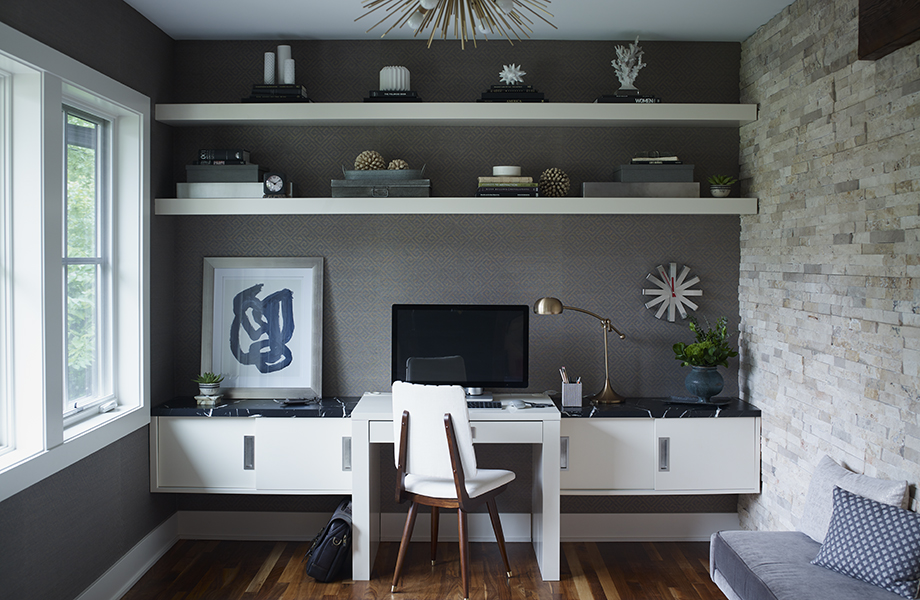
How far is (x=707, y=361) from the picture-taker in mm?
3473

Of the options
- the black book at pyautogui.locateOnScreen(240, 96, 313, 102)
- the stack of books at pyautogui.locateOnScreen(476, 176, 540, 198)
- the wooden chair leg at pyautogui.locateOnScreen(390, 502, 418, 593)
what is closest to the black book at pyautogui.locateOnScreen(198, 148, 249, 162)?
the black book at pyautogui.locateOnScreen(240, 96, 313, 102)

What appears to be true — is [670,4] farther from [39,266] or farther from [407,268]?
[39,266]

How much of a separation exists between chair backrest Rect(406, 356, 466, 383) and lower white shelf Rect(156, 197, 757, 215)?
0.78 meters

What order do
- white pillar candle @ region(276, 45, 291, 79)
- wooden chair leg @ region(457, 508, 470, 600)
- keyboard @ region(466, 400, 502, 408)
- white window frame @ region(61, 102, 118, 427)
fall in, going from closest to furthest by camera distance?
wooden chair leg @ region(457, 508, 470, 600) → white window frame @ region(61, 102, 118, 427) → keyboard @ region(466, 400, 502, 408) → white pillar candle @ region(276, 45, 291, 79)

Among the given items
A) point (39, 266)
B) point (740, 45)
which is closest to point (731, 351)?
point (740, 45)

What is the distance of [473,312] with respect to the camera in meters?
3.56

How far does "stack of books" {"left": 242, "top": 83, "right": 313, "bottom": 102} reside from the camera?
137 inches

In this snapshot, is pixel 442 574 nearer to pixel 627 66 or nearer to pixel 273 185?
pixel 273 185

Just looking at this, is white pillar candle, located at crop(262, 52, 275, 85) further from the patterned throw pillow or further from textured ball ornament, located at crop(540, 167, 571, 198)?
the patterned throw pillow

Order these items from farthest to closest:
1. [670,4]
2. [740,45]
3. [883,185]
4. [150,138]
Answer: [740,45] < [150,138] < [670,4] < [883,185]

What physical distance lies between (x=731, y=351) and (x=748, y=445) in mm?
482

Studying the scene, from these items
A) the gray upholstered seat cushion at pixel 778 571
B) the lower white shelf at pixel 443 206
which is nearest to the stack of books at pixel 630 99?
the lower white shelf at pixel 443 206

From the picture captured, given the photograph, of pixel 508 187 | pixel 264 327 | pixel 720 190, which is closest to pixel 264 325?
pixel 264 327

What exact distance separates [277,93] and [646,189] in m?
1.99
